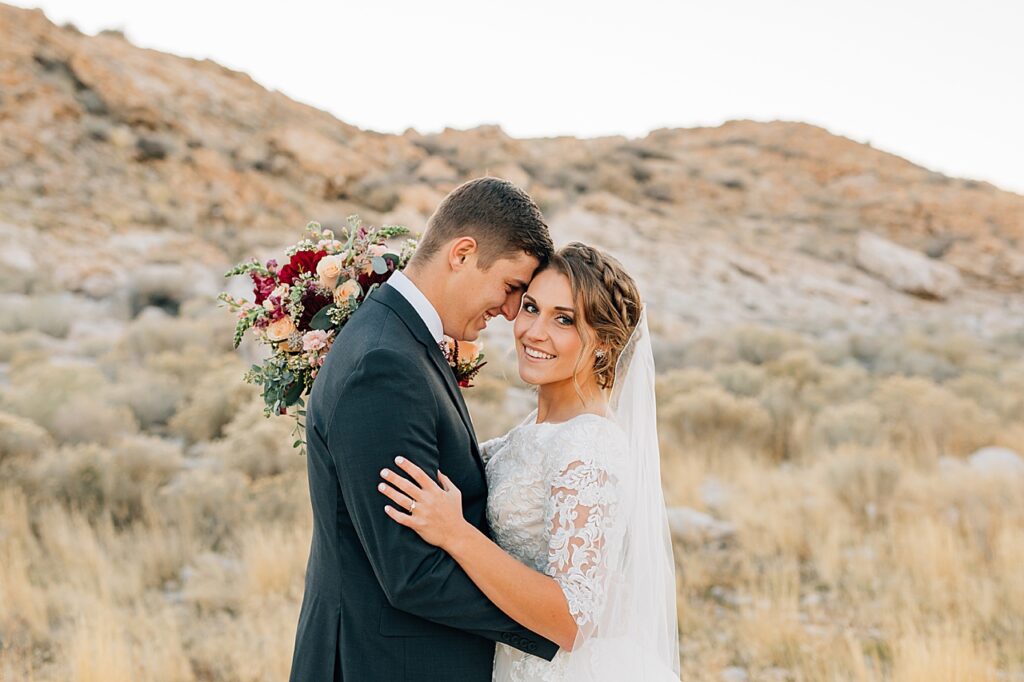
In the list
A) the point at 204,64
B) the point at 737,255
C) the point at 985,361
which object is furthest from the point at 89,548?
the point at 204,64

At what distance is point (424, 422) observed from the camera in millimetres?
2326

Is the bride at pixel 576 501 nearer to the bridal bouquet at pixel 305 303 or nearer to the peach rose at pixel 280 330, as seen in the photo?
the bridal bouquet at pixel 305 303

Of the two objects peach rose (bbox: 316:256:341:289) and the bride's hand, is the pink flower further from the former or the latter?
the bride's hand

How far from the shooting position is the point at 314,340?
294 centimetres

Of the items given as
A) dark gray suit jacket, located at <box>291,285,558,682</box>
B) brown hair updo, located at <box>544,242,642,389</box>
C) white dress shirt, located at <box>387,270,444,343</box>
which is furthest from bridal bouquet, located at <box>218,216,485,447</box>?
brown hair updo, located at <box>544,242,642,389</box>

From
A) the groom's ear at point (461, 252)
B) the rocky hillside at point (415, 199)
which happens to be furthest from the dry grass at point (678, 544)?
the rocky hillside at point (415, 199)

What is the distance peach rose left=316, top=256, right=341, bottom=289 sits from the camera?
10.1 ft

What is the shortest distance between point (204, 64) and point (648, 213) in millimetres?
19724

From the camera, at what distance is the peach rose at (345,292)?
299 centimetres

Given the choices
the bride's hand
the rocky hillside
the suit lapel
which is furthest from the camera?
the rocky hillside

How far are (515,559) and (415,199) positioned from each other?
2643 centimetres

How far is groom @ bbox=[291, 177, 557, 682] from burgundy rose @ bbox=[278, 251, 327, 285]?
0.69 meters

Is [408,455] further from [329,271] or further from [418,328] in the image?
[329,271]

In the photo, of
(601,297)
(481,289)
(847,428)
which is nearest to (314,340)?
(481,289)
